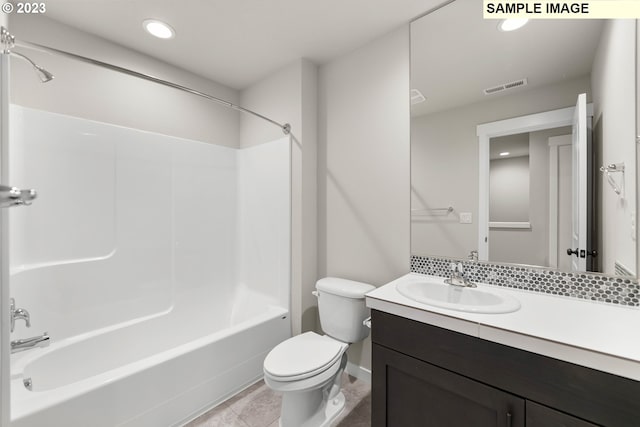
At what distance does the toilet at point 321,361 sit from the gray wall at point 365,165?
0.90ft

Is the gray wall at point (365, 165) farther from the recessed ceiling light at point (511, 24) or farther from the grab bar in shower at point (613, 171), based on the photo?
the grab bar in shower at point (613, 171)

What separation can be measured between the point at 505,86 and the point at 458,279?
1.05 metres

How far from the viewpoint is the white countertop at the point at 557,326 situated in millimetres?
760

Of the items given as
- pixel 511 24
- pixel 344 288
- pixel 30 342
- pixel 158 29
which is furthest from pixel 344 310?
pixel 158 29

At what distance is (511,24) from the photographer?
1.35 metres

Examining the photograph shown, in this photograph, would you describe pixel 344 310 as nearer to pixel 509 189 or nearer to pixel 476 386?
pixel 476 386

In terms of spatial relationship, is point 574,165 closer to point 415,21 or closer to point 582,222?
point 582,222

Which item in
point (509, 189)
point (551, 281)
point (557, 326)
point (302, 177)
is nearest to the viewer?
point (557, 326)

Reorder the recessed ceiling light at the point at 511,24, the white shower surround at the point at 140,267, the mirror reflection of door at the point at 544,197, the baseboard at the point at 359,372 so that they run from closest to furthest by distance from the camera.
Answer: the mirror reflection of door at the point at 544,197 < the recessed ceiling light at the point at 511,24 < the white shower surround at the point at 140,267 < the baseboard at the point at 359,372

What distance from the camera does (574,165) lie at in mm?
1213

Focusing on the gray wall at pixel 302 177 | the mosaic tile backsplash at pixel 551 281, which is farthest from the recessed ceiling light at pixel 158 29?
the mosaic tile backsplash at pixel 551 281

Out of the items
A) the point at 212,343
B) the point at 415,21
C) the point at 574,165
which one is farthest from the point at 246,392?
the point at 415,21

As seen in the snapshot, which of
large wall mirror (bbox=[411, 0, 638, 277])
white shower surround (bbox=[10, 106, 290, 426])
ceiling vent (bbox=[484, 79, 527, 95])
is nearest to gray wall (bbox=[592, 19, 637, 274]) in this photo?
large wall mirror (bbox=[411, 0, 638, 277])

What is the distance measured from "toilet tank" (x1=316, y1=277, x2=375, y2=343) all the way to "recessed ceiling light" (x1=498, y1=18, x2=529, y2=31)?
5.31ft
